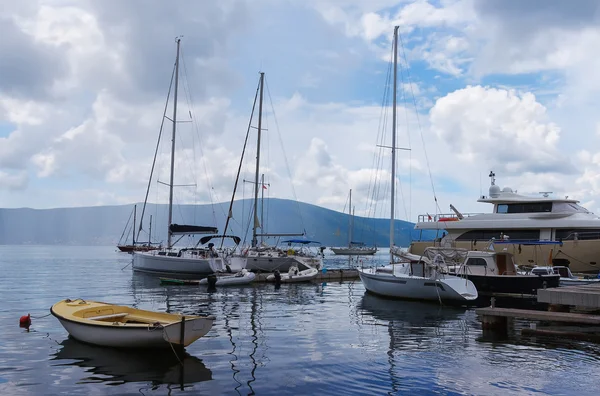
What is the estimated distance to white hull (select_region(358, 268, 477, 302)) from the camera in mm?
25922

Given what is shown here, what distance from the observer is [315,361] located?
14.4m

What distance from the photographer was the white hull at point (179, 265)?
42.9 m

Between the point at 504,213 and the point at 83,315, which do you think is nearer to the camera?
the point at 83,315

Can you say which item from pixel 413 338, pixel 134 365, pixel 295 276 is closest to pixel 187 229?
pixel 295 276

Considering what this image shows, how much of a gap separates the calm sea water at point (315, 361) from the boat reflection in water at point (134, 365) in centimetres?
3

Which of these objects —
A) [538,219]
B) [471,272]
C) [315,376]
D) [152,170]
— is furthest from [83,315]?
[152,170]

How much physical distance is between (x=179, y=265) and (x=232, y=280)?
869 cm

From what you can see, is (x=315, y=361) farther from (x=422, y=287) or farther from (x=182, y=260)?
(x=182, y=260)

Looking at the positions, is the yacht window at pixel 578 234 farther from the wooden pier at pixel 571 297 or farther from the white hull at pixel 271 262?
the wooden pier at pixel 571 297

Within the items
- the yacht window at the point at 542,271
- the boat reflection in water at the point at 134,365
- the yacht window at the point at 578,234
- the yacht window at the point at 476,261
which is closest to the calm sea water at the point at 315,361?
the boat reflection in water at the point at 134,365

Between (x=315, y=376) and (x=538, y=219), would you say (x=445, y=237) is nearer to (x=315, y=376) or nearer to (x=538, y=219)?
(x=538, y=219)

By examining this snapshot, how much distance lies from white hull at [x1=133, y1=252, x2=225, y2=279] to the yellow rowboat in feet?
82.4

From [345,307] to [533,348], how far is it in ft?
40.0

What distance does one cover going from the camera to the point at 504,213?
1661 inches
